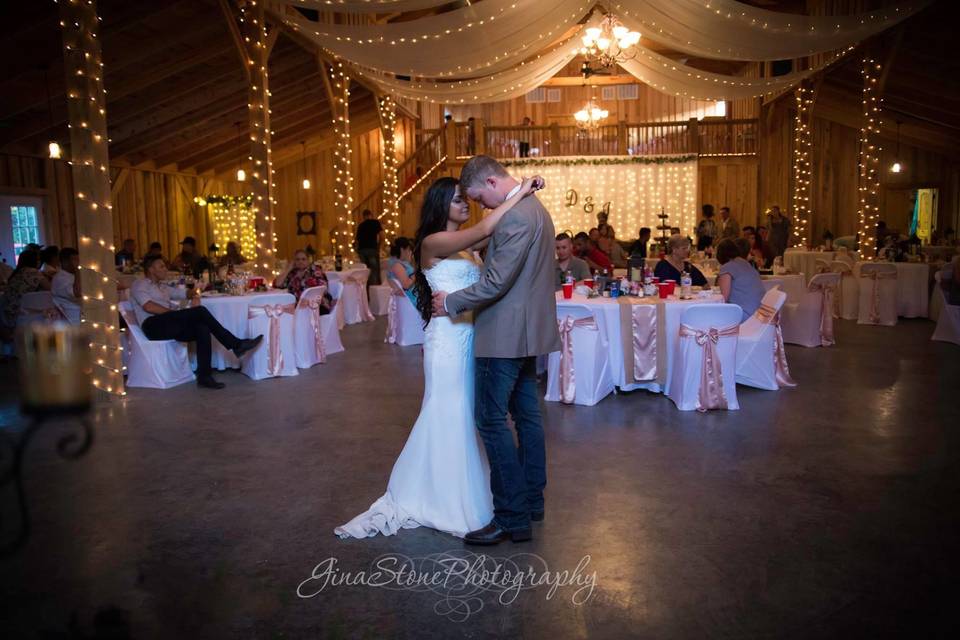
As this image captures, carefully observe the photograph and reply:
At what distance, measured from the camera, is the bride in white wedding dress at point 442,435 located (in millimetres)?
3062

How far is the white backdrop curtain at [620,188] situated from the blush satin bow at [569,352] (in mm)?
11606

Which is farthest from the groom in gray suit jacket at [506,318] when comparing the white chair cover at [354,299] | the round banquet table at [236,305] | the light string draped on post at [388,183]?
the light string draped on post at [388,183]

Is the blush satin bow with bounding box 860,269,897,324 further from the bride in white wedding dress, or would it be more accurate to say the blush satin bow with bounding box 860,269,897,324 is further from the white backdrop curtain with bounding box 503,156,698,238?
the bride in white wedding dress

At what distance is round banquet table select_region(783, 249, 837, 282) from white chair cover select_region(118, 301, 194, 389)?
911 cm

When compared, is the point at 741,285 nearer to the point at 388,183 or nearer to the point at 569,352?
the point at 569,352

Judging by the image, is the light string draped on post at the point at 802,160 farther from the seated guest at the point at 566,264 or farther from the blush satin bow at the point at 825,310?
the seated guest at the point at 566,264

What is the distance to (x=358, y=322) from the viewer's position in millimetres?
10758

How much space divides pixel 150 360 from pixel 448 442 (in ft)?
13.7

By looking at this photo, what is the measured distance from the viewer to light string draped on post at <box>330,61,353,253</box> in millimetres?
11922

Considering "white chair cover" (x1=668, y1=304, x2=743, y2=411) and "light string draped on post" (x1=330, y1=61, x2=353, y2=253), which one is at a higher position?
"light string draped on post" (x1=330, y1=61, x2=353, y2=253)

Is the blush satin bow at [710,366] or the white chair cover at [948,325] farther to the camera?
the white chair cover at [948,325]

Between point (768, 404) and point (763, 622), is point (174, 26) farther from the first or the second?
point (763, 622)

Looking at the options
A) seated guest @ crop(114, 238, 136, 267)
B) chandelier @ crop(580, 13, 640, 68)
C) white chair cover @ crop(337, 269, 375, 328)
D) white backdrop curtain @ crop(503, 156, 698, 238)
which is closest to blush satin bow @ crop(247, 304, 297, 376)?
white chair cover @ crop(337, 269, 375, 328)

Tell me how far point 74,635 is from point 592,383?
12.3 feet
